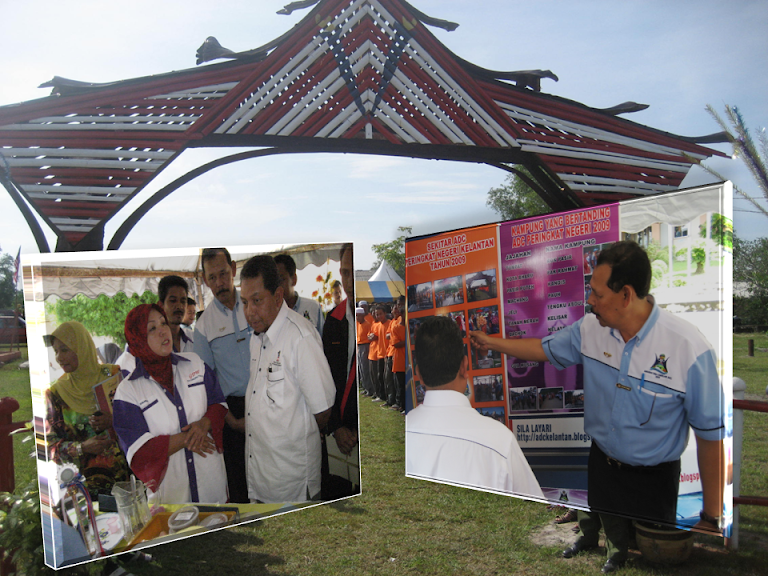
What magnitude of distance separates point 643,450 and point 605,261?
1.15 metres

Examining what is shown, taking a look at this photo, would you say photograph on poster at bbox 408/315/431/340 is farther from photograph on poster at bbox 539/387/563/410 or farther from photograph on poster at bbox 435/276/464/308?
photograph on poster at bbox 539/387/563/410

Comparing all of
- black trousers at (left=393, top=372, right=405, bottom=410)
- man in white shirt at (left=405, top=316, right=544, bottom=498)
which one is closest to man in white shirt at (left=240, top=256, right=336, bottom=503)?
man in white shirt at (left=405, top=316, right=544, bottom=498)

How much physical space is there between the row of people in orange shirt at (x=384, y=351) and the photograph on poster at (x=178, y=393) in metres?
3.79

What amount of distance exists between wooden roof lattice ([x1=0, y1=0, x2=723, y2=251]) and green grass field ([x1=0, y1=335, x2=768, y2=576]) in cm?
304

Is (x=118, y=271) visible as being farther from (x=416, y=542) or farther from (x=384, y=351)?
A: (x=384, y=351)

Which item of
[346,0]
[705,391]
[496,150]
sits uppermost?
[346,0]

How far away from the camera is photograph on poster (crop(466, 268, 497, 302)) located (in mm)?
4242

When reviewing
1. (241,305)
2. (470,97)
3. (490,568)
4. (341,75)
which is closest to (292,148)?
(341,75)

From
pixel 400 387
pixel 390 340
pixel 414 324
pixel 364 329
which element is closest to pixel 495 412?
pixel 414 324

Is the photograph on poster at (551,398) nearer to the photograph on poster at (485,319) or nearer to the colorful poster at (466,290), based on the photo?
the colorful poster at (466,290)

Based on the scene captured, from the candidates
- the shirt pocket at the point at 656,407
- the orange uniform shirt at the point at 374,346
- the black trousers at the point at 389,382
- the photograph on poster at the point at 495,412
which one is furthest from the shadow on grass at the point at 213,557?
the orange uniform shirt at the point at 374,346

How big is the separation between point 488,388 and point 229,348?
1.94 metres

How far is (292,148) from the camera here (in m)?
5.83

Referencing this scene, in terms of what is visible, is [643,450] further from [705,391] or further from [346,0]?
[346,0]
